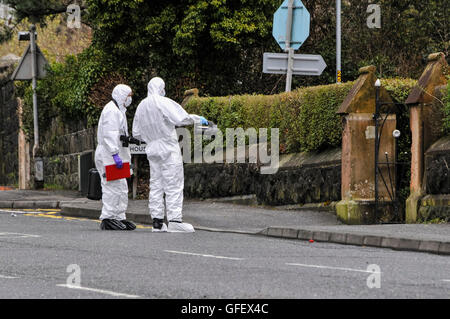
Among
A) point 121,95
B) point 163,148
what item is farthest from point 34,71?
point 163,148

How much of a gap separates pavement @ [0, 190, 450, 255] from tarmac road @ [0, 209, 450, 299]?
37cm

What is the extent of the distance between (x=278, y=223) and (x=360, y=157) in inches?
71.2

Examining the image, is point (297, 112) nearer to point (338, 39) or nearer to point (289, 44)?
point (289, 44)

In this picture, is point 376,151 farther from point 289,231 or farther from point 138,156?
point 138,156

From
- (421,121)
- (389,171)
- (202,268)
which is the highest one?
(421,121)

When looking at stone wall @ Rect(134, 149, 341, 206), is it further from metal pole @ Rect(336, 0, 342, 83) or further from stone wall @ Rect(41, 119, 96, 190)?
metal pole @ Rect(336, 0, 342, 83)

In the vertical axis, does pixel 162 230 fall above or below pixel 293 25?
below

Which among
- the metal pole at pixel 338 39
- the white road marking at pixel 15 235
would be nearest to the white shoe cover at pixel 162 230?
the white road marking at pixel 15 235

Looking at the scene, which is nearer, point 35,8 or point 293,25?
point 293,25

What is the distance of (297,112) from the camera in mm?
18781

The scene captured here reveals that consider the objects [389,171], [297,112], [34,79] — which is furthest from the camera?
[34,79]
